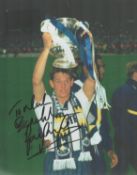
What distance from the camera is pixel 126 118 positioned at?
7875mm

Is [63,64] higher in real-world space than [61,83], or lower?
higher

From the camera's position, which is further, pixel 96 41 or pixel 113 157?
pixel 113 157

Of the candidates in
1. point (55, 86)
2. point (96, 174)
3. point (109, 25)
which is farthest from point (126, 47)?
point (96, 174)

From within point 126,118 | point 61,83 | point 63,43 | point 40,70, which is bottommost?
point 126,118

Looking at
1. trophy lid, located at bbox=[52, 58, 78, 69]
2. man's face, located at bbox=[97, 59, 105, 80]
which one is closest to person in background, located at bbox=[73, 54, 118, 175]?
man's face, located at bbox=[97, 59, 105, 80]

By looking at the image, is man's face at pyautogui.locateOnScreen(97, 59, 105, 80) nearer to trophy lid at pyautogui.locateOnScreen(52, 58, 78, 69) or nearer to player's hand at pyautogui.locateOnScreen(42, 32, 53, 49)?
trophy lid at pyautogui.locateOnScreen(52, 58, 78, 69)

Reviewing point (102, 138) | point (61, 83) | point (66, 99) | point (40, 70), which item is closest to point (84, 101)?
point (66, 99)

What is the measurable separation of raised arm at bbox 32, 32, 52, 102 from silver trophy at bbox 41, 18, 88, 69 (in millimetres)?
49

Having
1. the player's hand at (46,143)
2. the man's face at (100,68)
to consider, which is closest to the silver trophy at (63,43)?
the man's face at (100,68)

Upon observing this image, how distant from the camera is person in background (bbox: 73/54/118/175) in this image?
782cm

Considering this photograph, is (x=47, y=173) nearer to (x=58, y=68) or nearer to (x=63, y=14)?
(x=58, y=68)

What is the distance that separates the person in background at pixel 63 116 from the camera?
784 cm

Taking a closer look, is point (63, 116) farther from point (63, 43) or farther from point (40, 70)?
point (63, 43)

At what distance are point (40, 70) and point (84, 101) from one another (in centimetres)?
52
